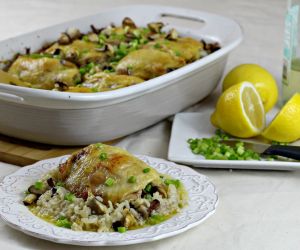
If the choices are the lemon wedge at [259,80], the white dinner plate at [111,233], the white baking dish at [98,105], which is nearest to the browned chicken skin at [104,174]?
the white dinner plate at [111,233]

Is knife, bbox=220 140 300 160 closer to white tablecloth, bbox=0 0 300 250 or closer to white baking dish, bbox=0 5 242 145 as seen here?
white tablecloth, bbox=0 0 300 250

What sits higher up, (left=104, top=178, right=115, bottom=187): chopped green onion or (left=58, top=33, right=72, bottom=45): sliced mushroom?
(left=104, top=178, right=115, bottom=187): chopped green onion

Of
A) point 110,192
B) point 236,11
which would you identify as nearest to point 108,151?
point 110,192

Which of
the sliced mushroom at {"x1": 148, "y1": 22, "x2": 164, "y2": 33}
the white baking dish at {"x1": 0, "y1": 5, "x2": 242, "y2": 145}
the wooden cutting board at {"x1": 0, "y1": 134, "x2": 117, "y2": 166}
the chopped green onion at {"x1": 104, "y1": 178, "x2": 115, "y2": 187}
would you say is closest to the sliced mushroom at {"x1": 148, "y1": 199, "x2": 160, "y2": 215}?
the chopped green onion at {"x1": 104, "y1": 178, "x2": 115, "y2": 187}

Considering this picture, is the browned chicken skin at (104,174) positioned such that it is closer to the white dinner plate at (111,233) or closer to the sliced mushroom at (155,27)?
the white dinner plate at (111,233)

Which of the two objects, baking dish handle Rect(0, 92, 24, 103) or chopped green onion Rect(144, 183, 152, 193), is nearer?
chopped green onion Rect(144, 183, 152, 193)

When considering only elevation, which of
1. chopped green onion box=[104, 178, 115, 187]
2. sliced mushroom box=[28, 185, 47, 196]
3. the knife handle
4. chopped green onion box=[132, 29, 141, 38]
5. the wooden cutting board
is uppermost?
chopped green onion box=[104, 178, 115, 187]
